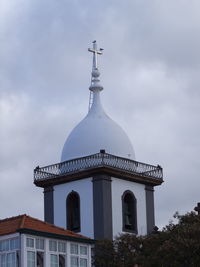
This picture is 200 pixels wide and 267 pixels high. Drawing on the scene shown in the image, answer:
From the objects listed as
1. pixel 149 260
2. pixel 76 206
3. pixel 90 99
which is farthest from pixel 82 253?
pixel 90 99

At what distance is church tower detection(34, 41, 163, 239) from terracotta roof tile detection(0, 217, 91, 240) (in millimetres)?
5178

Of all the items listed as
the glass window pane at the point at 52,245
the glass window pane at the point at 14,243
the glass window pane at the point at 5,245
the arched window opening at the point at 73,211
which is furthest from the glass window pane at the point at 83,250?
the arched window opening at the point at 73,211

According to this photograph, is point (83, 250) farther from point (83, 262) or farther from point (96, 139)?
point (96, 139)

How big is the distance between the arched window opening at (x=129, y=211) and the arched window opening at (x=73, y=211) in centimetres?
258

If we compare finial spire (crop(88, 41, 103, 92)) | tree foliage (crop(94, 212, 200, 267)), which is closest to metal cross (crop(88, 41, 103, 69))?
finial spire (crop(88, 41, 103, 92))

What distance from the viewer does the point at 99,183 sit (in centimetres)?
5725

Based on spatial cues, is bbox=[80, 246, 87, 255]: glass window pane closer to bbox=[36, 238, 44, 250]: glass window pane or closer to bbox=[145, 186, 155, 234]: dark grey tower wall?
bbox=[36, 238, 44, 250]: glass window pane

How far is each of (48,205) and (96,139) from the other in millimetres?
4871

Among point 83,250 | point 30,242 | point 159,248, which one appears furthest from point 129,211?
point 30,242

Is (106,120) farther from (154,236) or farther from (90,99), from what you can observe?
(154,236)

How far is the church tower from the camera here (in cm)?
5719

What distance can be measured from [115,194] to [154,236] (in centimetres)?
704

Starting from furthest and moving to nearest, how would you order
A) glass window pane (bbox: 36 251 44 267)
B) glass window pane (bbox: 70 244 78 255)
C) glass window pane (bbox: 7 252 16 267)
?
glass window pane (bbox: 70 244 78 255) → glass window pane (bbox: 36 251 44 267) → glass window pane (bbox: 7 252 16 267)

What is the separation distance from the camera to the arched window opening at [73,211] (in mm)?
58406
